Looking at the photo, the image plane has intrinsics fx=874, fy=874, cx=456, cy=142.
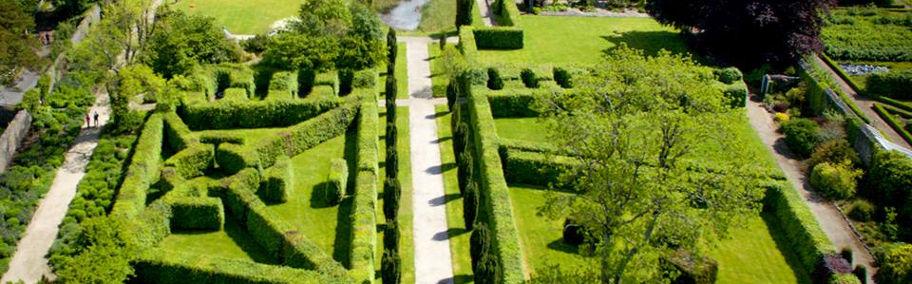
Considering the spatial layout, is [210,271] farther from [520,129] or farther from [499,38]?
[499,38]

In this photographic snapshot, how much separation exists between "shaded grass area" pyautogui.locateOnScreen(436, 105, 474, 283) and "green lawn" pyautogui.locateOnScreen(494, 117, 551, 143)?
357cm

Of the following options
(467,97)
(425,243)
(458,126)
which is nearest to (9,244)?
(425,243)

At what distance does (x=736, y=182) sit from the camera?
123 feet

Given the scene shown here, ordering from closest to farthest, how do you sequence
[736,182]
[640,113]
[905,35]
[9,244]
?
[736,182] < [640,113] < [9,244] < [905,35]

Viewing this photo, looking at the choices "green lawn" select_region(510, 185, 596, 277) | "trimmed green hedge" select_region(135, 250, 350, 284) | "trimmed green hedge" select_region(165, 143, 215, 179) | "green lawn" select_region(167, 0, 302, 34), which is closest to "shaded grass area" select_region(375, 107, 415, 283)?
"trimmed green hedge" select_region(135, 250, 350, 284)

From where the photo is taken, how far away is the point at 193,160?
52.6 metres

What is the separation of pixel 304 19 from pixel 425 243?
2821cm

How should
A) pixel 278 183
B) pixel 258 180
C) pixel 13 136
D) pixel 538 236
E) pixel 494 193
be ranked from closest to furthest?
pixel 538 236, pixel 494 193, pixel 278 183, pixel 258 180, pixel 13 136

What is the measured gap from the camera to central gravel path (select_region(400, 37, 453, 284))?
45250 mm

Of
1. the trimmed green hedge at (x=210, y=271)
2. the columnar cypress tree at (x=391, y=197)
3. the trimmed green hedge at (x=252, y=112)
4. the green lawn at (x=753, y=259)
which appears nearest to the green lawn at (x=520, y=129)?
the trimmed green hedge at (x=252, y=112)

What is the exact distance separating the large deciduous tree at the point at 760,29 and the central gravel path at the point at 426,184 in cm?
Result: 2347

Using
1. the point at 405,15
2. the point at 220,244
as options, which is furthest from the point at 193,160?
the point at 405,15

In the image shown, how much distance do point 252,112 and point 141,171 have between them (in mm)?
10781

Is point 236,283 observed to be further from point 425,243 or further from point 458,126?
point 458,126
